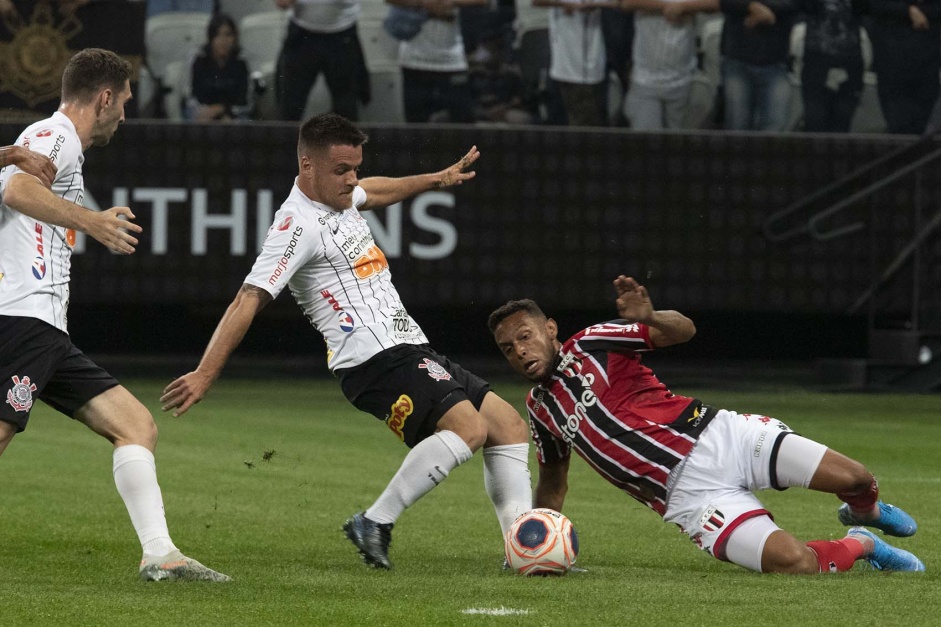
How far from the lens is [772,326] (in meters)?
17.0

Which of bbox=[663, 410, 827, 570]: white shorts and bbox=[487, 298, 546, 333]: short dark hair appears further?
bbox=[487, 298, 546, 333]: short dark hair

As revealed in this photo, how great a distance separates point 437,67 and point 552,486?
8.06 metres

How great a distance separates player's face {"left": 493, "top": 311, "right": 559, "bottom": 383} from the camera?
244 inches

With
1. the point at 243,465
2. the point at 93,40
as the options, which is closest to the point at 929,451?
the point at 243,465

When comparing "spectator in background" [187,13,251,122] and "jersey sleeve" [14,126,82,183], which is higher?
"jersey sleeve" [14,126,82,183]

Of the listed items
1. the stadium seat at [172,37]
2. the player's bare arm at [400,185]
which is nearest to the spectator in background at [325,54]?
the stadium seat at [172,37]

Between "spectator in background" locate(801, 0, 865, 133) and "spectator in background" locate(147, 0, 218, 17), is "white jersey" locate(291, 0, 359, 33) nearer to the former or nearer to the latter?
"spectator in background" locate(147, 0, 218, 17)

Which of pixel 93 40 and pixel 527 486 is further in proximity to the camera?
pixel 93 40

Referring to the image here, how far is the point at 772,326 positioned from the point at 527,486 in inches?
436

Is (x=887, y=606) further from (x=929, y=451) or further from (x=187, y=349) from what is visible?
(x=187, y=349)

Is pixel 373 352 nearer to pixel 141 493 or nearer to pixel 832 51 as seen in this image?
pixel 141 493

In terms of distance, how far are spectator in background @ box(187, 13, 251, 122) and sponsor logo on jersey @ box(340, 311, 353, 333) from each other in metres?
7.90

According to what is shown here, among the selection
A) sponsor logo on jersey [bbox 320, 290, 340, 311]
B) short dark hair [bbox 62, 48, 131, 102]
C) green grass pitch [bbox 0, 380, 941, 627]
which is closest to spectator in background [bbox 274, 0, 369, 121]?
green grass pitch [bbox 0, 380, 941, 627]

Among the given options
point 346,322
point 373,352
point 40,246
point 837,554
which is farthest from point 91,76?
Answer: point 837,554
